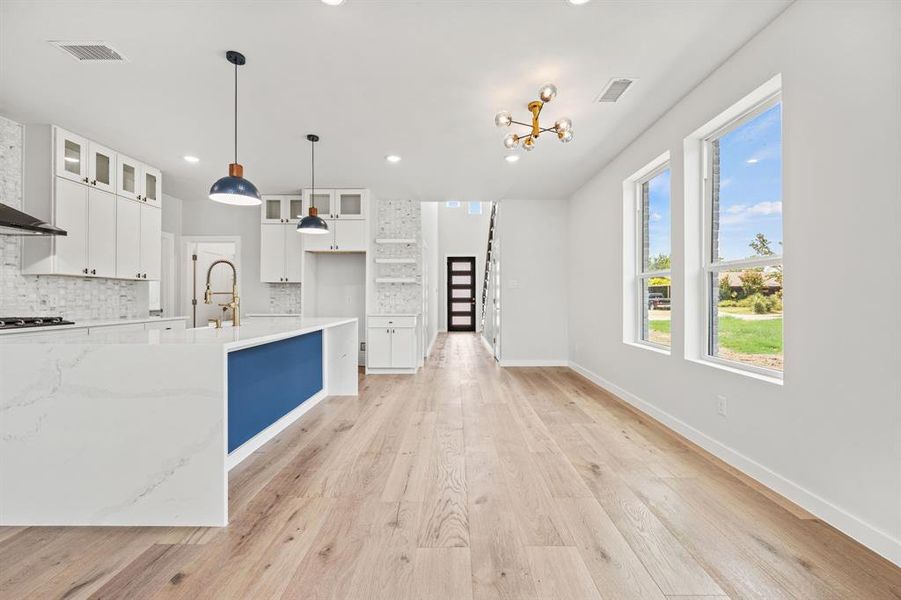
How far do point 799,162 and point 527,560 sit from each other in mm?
2319

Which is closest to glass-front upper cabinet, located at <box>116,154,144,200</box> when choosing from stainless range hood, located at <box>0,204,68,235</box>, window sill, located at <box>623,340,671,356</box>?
stainless range hood, located at <box>0,204,68,235</box>

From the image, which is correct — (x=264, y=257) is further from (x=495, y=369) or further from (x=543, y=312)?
(x=543, y=312)

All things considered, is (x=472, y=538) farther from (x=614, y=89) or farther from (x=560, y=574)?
(x=614, y=89)

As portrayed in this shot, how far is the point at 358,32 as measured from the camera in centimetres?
229

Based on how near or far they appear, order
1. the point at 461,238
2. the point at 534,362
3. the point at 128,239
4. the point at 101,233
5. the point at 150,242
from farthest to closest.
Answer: the point at 461,238 < the point at 534,362 < the point at 150,242 < the point at 128,239 < the point at 101,233

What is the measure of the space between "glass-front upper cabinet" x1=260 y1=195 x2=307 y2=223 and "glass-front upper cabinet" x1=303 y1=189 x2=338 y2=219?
0.71ft

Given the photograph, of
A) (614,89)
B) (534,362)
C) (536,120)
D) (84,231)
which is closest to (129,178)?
(84,231)

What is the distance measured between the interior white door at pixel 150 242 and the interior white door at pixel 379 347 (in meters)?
2.66

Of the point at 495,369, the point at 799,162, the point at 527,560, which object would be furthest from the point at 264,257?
the point at 799,162

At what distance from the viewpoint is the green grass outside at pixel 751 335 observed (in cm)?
232

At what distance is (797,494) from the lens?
198 centimetres

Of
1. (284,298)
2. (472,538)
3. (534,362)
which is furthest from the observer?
(284,298)

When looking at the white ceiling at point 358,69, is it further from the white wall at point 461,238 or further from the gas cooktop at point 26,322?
the white wall at point 461,238

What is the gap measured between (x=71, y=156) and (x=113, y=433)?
3.35 meters
